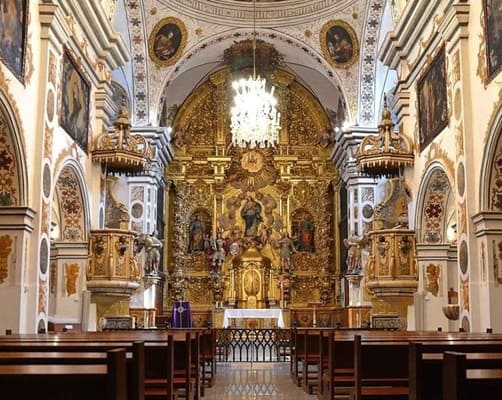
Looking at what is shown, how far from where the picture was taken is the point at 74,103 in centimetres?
1266

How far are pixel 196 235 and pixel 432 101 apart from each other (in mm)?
11487

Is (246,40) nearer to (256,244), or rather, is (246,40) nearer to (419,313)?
(256,244)

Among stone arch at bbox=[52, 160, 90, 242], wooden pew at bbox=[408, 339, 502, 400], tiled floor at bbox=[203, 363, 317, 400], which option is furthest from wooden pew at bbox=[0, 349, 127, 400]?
stone arch at bbox=[52, 160, 90, 242]

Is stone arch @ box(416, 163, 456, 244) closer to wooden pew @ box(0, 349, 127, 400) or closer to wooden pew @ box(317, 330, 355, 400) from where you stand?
wooden pew @ box(317, 330, 355, 400)

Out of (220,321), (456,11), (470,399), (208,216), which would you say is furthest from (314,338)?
(208,216)

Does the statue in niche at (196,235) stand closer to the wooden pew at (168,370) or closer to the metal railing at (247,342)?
the metal railing at (247,342)

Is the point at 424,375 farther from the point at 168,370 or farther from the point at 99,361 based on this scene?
the point at 168,370

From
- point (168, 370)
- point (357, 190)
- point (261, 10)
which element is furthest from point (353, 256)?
point (168, 370)

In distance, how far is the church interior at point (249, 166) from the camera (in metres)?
10.1

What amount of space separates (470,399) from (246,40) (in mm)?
18922

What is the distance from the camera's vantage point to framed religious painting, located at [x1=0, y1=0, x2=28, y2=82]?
916 cm

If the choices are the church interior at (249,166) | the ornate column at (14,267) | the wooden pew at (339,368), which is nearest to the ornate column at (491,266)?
the church interior at (249,166)

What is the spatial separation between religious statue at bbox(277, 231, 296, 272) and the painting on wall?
1272 cm

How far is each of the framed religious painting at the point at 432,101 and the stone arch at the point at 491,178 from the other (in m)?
1.89
